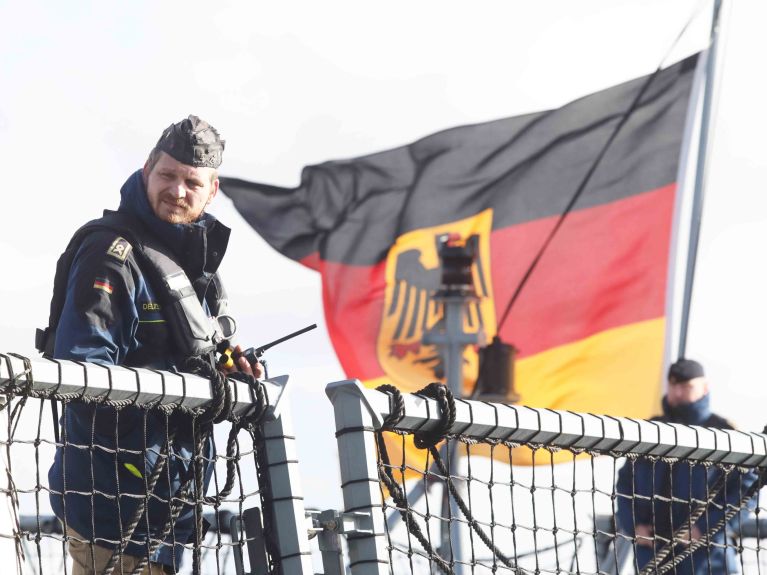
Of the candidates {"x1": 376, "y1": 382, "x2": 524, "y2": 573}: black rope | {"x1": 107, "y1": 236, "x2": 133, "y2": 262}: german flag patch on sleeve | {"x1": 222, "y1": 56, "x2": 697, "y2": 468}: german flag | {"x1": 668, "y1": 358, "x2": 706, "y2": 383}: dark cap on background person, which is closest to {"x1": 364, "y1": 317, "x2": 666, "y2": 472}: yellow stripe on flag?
{"x1": 222, "y1": 56, "x2": 697, "y2": 468}: german flag

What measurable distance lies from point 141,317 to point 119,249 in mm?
191

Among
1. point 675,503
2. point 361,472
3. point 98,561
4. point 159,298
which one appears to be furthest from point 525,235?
point 361,472

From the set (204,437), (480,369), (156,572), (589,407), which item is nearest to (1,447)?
(204,437)

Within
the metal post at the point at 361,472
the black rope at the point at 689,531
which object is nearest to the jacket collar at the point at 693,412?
the black rope at the point at 689,531

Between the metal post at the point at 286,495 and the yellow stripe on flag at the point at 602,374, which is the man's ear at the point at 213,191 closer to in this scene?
the metal post at the point at 286,495

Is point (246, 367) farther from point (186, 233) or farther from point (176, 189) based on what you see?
point (176, 189)

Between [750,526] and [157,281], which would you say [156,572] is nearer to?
[157,281]

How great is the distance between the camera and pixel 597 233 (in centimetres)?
1570

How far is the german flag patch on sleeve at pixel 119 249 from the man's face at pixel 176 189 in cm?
19

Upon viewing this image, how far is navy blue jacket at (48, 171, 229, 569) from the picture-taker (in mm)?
4121

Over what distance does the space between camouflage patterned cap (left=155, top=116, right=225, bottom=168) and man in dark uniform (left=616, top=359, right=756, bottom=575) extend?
242cm

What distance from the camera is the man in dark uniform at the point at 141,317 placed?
4.16 meters

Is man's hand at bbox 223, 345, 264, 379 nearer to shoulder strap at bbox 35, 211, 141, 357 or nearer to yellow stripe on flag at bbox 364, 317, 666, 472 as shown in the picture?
shoulder strap at bbox 35, 211, 141, 357

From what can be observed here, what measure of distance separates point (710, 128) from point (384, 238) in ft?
10.3
